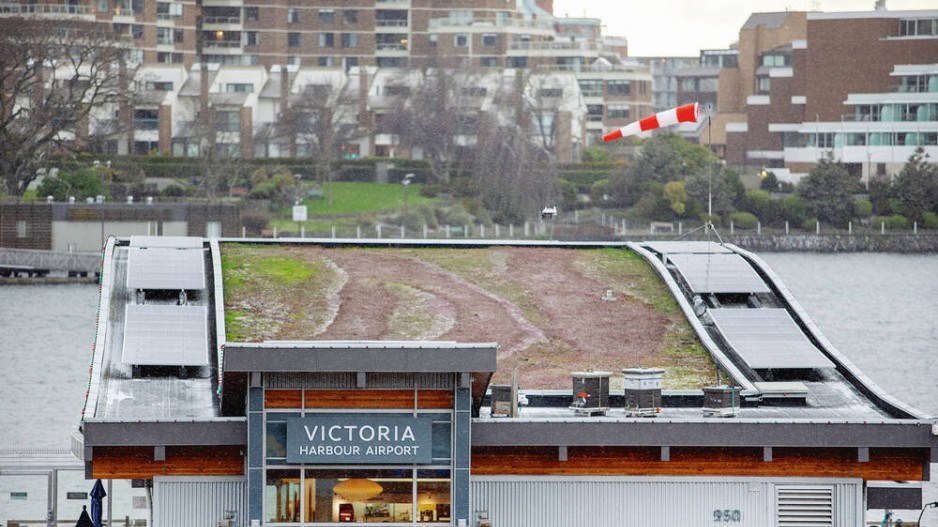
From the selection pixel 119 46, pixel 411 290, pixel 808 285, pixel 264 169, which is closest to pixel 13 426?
pixel 411 290

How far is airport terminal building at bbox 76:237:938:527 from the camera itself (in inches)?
1200

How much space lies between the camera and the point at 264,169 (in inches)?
5443

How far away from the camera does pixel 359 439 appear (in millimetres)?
30500

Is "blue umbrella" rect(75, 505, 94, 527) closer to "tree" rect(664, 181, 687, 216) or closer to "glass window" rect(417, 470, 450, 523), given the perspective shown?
"glass window" rect(417, 470, 450, 523)

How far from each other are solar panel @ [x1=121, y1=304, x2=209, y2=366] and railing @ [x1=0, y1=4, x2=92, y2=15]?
12805 centimetres

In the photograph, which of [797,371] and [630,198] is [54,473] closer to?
→ [797,371]

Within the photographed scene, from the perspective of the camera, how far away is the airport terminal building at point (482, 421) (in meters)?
30.5

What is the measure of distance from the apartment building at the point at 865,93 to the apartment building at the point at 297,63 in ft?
56.5

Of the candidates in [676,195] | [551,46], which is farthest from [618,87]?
[676,195]

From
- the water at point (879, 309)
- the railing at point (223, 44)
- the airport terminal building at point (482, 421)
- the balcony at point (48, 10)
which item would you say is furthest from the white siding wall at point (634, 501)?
the railing at point (223, 44)

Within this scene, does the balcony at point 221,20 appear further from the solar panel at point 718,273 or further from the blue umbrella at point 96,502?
the blue umbrella at point 96,502

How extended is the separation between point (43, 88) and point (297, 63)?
127 ft

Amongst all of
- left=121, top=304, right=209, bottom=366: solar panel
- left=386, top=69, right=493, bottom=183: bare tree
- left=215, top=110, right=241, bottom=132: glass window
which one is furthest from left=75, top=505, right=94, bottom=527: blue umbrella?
left=215, top=110, right=241, bottom=132: glass window

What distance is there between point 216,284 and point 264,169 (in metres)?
99.2
